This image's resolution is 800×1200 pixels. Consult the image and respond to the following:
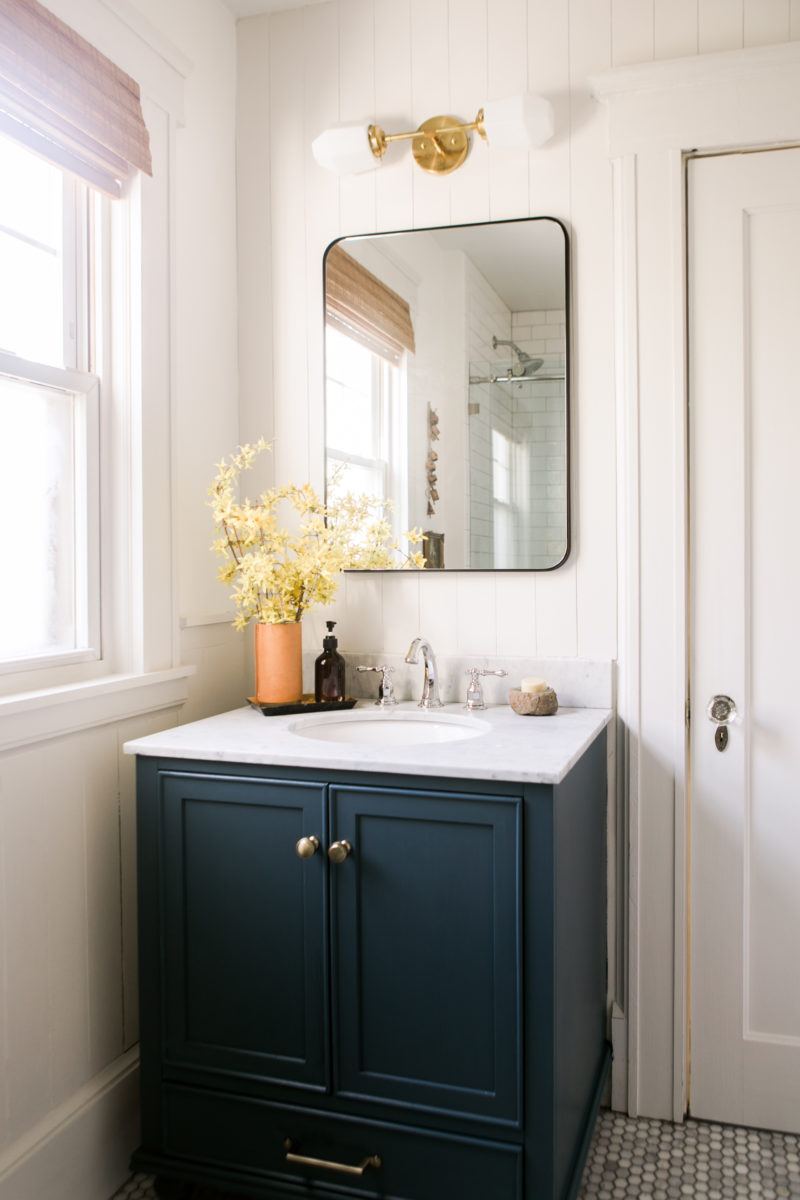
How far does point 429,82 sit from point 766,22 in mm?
761

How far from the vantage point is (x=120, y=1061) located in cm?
193

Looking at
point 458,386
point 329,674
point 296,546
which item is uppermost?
point 458,386

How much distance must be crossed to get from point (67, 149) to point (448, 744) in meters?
1.34

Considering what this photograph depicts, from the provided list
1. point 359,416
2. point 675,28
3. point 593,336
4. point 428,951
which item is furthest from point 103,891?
point 675,28

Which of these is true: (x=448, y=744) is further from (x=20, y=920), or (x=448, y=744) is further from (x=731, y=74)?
(x=731, y=74)

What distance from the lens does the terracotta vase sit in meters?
2.14

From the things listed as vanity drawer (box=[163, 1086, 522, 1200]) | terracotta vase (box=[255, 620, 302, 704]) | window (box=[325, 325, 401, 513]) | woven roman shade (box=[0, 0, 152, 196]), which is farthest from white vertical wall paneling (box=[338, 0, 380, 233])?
vanity drawer (box=[163, 1086, 522, 1200])

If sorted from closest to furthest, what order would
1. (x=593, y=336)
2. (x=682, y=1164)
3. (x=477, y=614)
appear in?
(x=682, y=1164)
(x=593, y=336)
(x=477, y=614)

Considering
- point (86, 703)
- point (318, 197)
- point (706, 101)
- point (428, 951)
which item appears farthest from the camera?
point (318, 197)

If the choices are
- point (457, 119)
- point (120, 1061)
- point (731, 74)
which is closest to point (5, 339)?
point (457, 119)

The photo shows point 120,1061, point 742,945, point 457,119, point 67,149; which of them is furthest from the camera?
point 457,119

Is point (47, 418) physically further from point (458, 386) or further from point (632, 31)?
point (632, 31)

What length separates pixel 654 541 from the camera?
2115mm

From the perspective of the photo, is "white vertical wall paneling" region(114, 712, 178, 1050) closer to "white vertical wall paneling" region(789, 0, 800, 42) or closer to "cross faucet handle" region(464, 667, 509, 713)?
"cross faucet handle" region(464, 667, 509, 713)
